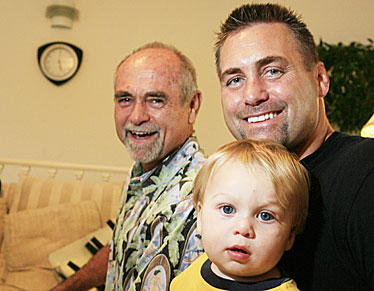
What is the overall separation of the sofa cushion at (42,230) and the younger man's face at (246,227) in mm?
2276

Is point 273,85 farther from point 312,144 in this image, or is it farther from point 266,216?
point 266,216

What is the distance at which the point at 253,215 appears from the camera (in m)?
0.93

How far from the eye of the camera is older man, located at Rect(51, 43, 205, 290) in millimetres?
1497

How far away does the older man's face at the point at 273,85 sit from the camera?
1.10 m

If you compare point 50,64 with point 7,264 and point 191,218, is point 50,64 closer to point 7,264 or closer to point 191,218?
point 7,264

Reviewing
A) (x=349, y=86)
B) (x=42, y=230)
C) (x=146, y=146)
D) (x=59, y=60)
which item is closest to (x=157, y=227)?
(x=146, y=146)

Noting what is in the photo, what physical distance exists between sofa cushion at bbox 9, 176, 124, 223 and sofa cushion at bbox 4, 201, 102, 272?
0.13 meters

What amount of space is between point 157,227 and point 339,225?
65cm

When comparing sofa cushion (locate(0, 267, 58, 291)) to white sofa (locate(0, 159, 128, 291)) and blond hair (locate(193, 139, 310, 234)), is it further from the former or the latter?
blond hair (locate(193, 139, 310, 234))

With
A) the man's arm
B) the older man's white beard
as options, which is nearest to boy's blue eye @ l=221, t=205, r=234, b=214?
the older man's white beard

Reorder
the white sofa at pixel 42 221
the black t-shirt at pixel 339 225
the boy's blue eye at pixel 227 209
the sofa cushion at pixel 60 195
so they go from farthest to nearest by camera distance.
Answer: the sofa cushion at pixel 60 195 < the white sofa at pixel 42 221 < the boy's blue eye at pixel 227 209 < the black t-shirt at pixel 339 225

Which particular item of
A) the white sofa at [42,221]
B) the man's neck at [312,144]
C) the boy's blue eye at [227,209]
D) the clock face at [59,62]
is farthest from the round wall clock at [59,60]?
the boy's blue eye at [227,209]

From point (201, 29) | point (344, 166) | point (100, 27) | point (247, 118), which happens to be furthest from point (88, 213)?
point (344, 166)

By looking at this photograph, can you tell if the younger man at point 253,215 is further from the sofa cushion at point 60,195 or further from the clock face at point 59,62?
the clock face at point 59,62
